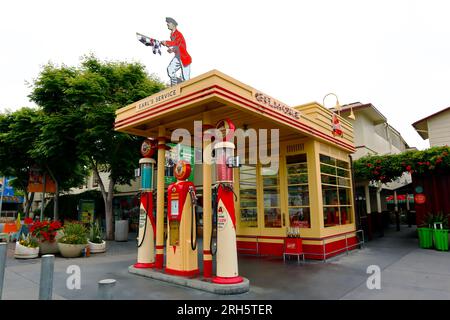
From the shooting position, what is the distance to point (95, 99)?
43.9 feet

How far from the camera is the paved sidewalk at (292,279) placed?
532 centimetres

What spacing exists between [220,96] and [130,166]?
1081 cm

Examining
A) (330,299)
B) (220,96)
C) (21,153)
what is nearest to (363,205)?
(330,299)

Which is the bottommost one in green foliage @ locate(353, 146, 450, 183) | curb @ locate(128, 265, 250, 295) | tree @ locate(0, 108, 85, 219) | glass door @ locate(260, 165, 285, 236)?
curb @ locate(128, 265, 250, 295)

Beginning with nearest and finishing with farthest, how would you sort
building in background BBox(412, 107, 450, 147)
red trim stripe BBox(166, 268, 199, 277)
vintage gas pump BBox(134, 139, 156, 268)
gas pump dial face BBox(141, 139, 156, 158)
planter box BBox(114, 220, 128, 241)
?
red trim stripe BBox(166, 268, 199, 277) → vintage gas pump BBox(134, 139, 156, 268) → gas pump dial face BBox(141, 139, 156, 158) → building in background BBox(412, 107, 450, 147) → planter box BBox(114, 220, 128, 241)

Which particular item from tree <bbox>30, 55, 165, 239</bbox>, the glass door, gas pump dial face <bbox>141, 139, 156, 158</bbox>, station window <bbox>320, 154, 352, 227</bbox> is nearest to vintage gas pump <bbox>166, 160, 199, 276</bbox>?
gas pump dial face <bbox>141, 139, 156, 158</bbox>

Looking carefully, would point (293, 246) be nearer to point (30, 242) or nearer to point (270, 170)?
point (270, 170)

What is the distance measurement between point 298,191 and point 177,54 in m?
5.16

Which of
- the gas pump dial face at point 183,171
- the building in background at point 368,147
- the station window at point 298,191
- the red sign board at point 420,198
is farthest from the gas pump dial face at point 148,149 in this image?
the red sign board at point 420,198

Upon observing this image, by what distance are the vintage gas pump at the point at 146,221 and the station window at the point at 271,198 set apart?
3.71 meters

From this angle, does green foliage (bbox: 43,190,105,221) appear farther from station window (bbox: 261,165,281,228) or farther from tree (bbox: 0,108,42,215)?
station window (bbox: 261,165,281,228)

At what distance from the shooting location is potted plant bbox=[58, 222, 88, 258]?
9.93 metres

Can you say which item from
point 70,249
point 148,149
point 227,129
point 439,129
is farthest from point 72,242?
point 439,129

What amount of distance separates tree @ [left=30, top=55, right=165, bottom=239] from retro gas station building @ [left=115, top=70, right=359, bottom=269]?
6.11 meters
